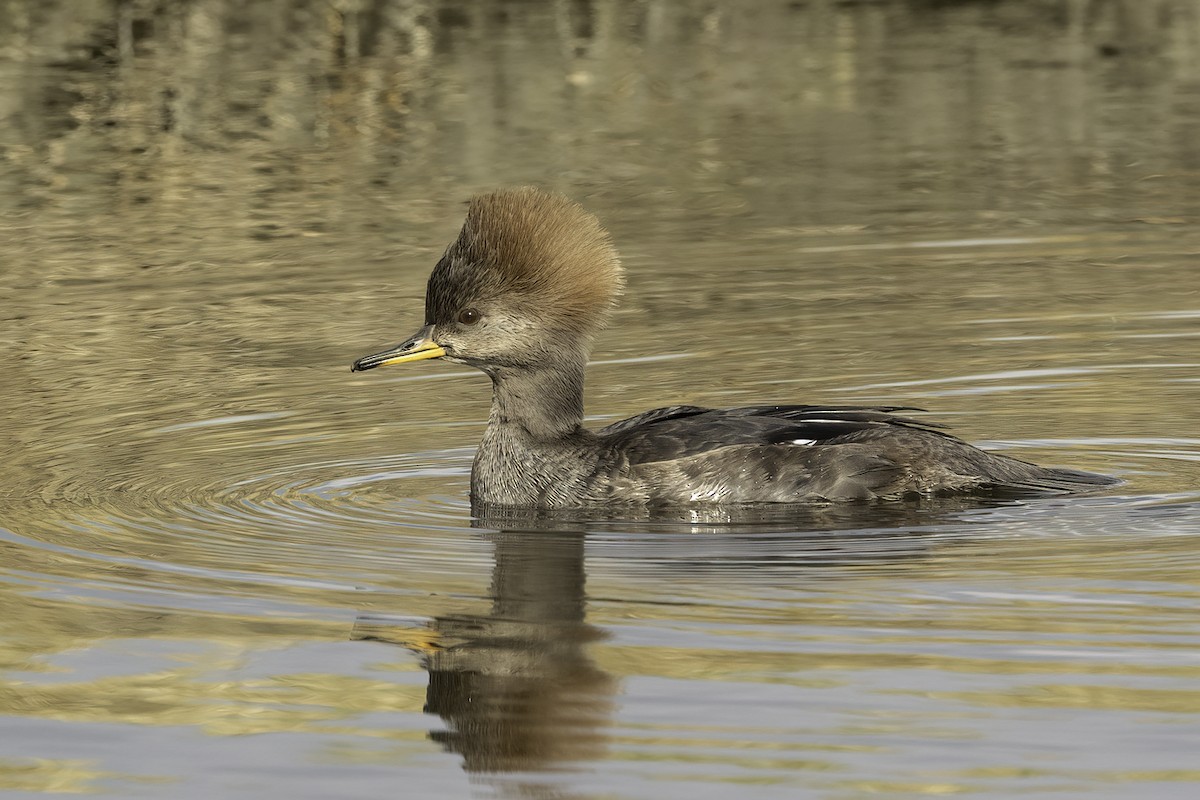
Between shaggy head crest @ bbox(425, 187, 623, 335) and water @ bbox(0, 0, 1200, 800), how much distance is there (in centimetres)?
87

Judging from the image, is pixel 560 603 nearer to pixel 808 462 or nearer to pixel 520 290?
pixel 808 462

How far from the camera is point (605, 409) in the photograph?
1022 centimetres

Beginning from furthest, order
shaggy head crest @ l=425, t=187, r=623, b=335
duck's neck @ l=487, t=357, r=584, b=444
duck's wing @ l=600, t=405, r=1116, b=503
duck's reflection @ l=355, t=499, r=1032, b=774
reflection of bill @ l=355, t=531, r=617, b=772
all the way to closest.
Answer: duck's neck @ l=487, t=357, r=584, b=444 < shaggy head crest @ l=425, t=187, r=623, b=335 < duck's wing @ l=600, t=405, r=1116, b=503 < duck's reflection @ l=355, t=499, r=1032, b=774 < reflection of bill @ l=355, t=531, r=617, b=772

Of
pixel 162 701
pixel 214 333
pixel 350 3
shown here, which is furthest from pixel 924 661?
pixel 350 3

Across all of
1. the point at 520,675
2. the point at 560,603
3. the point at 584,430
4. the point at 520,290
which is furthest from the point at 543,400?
the point at 520,675

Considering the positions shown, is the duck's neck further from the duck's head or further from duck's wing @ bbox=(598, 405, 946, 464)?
duck's wing @ bbox=(598, 405, 946, 464)

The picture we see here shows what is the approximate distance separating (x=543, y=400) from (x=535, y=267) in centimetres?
60

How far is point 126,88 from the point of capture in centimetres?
Answer: 2056

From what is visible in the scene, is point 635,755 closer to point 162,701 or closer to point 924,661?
point 924,661

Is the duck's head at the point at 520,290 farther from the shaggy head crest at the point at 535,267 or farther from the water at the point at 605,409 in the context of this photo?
the water at the point at 605,409

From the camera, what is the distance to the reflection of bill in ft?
18.4

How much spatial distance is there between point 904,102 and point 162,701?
14.4 m

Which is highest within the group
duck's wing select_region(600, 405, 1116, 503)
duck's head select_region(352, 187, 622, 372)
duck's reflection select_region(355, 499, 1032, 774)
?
duck's head select_region(352, 187, 622, 372)

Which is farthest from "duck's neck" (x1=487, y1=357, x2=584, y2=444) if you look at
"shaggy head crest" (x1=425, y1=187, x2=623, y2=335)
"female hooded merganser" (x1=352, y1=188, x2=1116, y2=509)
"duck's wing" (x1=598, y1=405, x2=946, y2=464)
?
"duck's wing" (x1=598, y1=405, x2=946, y2=464)
